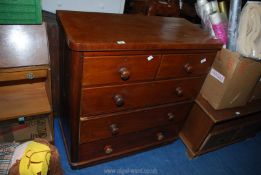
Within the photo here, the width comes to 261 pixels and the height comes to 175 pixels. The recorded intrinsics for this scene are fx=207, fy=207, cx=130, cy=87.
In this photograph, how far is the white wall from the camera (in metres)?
1.40

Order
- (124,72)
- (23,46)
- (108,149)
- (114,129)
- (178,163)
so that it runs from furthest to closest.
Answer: (178,163)
(108,149)
(114,129)
(23,46)
(124,72)

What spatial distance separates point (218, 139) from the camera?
68.4 inches

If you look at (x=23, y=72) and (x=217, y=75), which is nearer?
(x=23, y=72)

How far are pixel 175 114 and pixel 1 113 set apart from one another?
1113 millimetres

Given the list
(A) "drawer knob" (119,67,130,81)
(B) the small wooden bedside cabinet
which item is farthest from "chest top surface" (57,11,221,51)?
(B) the small wooden bedside cabinet

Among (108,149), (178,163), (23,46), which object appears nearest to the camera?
(23,46)

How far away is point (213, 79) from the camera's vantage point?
4.98ft

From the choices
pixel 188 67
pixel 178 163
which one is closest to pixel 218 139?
pixel 178 163

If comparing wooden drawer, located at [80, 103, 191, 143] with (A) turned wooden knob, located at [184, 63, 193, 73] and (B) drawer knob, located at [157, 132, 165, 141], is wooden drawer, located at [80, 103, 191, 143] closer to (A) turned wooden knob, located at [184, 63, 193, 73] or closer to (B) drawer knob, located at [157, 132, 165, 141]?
(B) drawer knob, located at [157, 132, 165, 141]

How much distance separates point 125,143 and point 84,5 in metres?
1.02

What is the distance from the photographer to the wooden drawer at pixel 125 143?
1.36 m

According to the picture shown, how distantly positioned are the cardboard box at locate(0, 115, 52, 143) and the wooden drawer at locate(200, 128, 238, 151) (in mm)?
1201

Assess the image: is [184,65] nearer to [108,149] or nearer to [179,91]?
[179,91]

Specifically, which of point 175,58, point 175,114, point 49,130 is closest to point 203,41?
point 175,58
